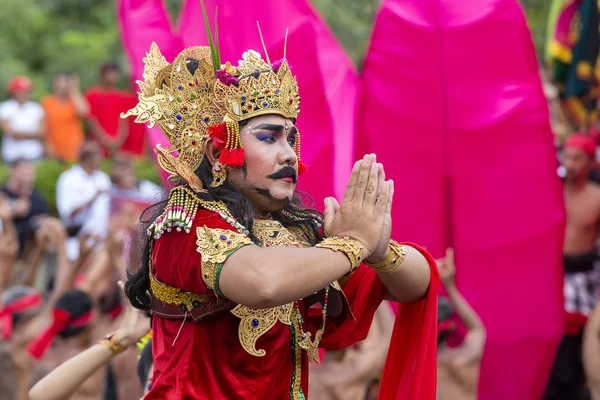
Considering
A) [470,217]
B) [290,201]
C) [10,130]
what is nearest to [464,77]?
[470,217]

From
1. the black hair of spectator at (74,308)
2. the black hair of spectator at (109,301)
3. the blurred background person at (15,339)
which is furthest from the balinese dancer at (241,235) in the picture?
the blurred background person at (15,339)

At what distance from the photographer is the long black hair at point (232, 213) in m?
2.91

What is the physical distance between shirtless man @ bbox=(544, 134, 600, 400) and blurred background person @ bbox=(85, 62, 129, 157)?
4.97 metres

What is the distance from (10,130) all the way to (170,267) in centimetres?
748

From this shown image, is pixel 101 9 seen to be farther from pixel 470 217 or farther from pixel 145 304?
pixel 145 304

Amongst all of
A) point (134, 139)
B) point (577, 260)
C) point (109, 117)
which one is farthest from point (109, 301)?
point (134, 139)

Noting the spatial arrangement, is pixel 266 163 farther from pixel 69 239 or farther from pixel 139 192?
pixel 69 239

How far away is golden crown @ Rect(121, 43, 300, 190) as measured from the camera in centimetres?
292

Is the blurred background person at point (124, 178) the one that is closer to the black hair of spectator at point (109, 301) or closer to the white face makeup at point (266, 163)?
the black hair of spectator at point (109, 301)

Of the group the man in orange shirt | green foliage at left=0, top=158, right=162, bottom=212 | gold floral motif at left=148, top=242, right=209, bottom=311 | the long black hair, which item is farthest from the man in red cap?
gold floral motif at left=148, top=242, right=209, bottom=311

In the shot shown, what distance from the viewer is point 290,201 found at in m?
3.13

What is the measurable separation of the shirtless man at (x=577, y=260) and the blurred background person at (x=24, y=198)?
4493 mm

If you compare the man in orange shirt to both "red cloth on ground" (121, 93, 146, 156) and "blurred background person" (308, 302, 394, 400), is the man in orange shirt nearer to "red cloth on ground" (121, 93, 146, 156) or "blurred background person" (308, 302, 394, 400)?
"red cloth on ground" (121, 93, 146, 156)

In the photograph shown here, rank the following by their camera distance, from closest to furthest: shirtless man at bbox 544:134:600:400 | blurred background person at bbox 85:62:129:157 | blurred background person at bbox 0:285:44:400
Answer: blurred background person at bbox 0:285:44:400, shirtless man at bbox 544:134:600:400, blurred background person at bbox 85:62:129:157
